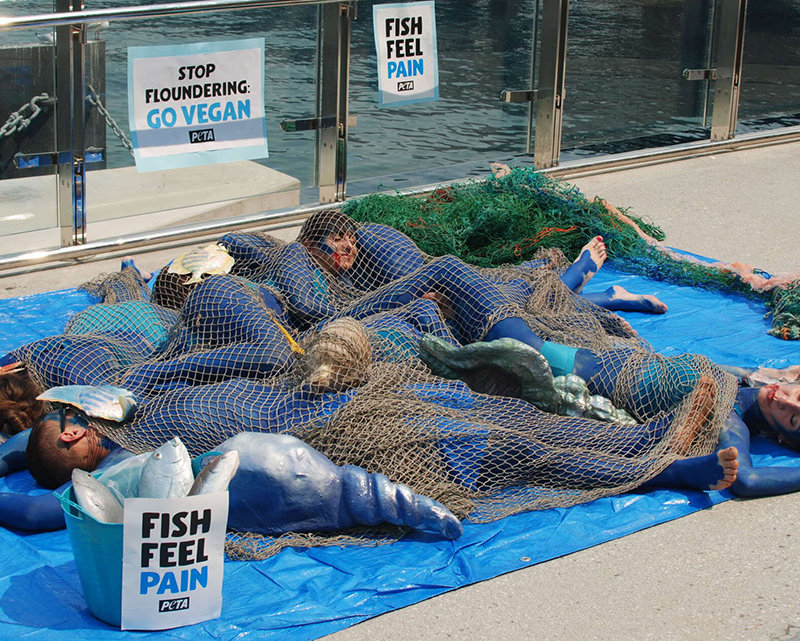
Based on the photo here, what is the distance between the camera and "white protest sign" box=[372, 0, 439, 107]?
6621mm

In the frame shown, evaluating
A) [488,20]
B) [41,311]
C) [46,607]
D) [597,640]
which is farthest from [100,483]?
[488,20]

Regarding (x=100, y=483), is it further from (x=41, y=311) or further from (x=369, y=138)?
(x=369, y=138)

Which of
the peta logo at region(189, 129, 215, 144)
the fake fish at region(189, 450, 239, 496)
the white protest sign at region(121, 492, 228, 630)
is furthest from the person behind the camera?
the peta logo at region(189, 129, 215, 144)

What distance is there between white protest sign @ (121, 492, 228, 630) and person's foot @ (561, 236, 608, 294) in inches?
105

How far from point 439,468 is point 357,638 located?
2.45 feet

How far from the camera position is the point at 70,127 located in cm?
578

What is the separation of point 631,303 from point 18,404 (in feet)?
9.59

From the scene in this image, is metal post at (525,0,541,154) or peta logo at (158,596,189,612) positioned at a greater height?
metal post at (525,0,541,154)

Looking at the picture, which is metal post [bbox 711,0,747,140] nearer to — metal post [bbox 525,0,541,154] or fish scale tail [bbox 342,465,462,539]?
metal post [bbox 525,0,541,154]

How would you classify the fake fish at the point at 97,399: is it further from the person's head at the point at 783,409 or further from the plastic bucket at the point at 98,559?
the person's head at the point at 783,409

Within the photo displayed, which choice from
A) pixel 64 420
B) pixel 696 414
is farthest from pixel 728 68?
pixel 64 420

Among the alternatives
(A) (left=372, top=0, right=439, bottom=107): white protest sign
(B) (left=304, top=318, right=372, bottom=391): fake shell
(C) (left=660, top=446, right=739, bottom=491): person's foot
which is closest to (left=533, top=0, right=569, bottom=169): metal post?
(A) (left=372, top=0, right=439, bottom=107): white protest sign

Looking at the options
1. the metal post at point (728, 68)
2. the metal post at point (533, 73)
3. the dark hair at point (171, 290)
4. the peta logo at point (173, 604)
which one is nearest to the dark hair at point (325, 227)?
the dark hair at point (171, 290)

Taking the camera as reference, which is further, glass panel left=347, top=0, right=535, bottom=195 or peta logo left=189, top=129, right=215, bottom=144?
glass panel left=347, top=0, right=535, bottom=195
